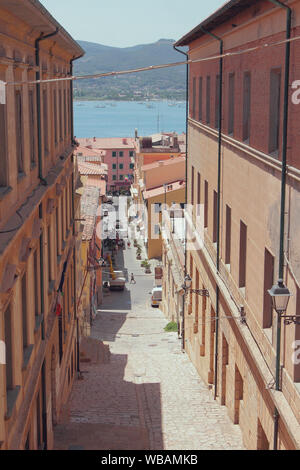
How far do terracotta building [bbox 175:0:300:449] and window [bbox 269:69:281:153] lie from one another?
0.06 feet

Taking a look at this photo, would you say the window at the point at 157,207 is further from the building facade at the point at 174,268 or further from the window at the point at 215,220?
the window at the point at 215,220

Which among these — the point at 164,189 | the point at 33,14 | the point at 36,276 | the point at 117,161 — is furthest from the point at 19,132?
the point at 117,161

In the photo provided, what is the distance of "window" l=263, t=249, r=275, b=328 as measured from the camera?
1336 cm

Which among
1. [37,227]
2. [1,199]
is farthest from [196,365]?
[1,199]

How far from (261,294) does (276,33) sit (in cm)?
519

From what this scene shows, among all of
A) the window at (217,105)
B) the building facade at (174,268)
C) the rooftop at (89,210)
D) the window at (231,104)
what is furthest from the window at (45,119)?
the rooftop at (89,210)

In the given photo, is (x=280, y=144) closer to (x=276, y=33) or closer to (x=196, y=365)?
(x=276, y=33)

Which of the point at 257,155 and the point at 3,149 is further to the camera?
the point at 257,155

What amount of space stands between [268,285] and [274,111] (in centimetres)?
345

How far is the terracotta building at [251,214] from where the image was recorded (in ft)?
37.1

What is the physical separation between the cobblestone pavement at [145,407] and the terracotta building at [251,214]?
2.37 feet

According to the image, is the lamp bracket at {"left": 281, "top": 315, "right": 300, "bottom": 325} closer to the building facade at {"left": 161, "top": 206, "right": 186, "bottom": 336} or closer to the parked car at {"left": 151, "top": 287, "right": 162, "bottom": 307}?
the building facade at {"left": 161, "top": 206, "right": 186, "bottom": 336}

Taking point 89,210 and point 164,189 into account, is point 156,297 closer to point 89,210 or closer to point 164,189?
point 164,189

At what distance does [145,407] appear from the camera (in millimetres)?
20000
